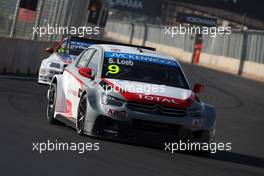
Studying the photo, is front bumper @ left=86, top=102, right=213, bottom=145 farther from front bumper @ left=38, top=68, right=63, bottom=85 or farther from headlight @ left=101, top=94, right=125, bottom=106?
front bumper @ left=38, top=68, right=63, bottom=85

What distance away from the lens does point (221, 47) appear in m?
53.1

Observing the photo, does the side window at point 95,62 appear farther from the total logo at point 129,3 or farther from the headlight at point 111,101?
the total logo at point 129,3

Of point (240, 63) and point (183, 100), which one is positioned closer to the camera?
point (183, 100)

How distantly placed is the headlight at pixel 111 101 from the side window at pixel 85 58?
173 cm

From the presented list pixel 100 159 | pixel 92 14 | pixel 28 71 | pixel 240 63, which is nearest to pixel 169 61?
pixel 100 159

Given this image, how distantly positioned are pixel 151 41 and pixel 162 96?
60.3 meters

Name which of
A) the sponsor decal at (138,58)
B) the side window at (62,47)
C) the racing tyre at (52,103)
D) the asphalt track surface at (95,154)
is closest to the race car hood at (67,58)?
the side window at (62,47)

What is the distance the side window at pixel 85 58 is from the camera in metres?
13.2

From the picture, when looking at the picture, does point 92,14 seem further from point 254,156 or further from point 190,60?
point 254,156

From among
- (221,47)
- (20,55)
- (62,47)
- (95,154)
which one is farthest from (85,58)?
(221,47)

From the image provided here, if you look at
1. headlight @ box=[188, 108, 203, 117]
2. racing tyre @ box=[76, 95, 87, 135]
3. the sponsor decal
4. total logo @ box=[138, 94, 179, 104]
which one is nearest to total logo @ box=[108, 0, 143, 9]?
the sponsor decal

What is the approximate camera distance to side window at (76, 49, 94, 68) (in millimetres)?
13182

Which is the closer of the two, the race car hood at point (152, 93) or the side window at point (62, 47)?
the race car hood at point (152, 93)

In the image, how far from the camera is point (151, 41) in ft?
235
